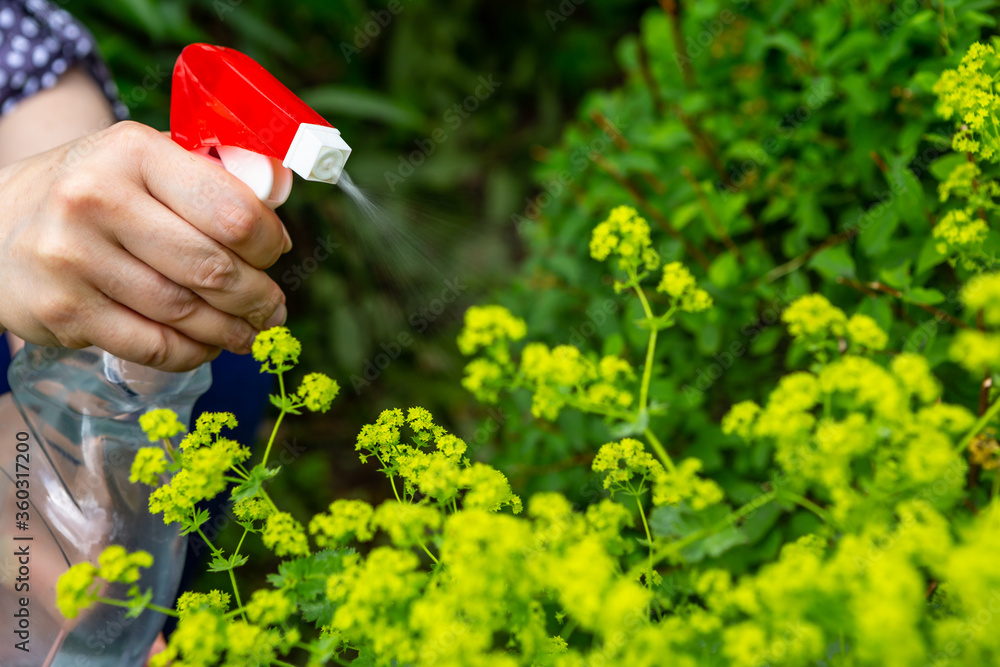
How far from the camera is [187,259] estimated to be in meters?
0.83

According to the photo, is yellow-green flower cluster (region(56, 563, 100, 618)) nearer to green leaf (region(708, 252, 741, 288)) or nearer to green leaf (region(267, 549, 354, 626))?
green leaf (region(267, 549, 354, 626))

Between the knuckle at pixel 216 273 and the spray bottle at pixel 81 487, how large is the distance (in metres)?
0.09

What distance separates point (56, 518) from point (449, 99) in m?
2.37

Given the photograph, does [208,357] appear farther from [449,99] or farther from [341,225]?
[449,99]

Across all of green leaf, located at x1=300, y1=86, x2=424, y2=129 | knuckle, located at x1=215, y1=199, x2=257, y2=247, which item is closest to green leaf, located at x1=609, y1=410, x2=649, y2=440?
knuckle, located at x1=215, y1=199, x2=257, y2=247

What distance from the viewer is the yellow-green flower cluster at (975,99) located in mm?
695

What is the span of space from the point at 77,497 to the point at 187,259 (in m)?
0.47

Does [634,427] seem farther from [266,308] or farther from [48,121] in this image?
[48,121]

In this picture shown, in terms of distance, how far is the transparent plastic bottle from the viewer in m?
1.02

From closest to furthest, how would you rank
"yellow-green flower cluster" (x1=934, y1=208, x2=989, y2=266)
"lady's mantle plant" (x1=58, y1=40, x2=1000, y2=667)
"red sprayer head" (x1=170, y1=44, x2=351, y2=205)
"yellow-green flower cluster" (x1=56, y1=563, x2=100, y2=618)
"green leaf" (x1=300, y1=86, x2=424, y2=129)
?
"lady's mantle plant" (x1=58, y1=40, x2=1000, y2=667), "yellow-green flower cluster" (x1=56, y1=563, x2=100, y2=618), "yellow-green flower cluster" (x1=934, y1=208, x2=989, y2=266), "red sprayer head" (x1=170, y1=44, x2=351, y2=205), "green leaf" (x1=300, y1=86, x2=424, y2=129)

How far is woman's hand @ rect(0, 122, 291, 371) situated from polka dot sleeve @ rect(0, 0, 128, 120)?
1.81ft

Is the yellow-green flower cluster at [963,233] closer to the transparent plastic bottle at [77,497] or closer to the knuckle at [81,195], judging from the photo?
the knuckle at [81,195]

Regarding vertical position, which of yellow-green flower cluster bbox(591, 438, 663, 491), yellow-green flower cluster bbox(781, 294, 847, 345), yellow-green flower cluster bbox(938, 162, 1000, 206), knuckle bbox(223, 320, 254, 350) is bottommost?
knuckle bbox(223, 320, 254, 350)

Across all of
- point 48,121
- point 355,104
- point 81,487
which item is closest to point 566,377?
point 81,487
